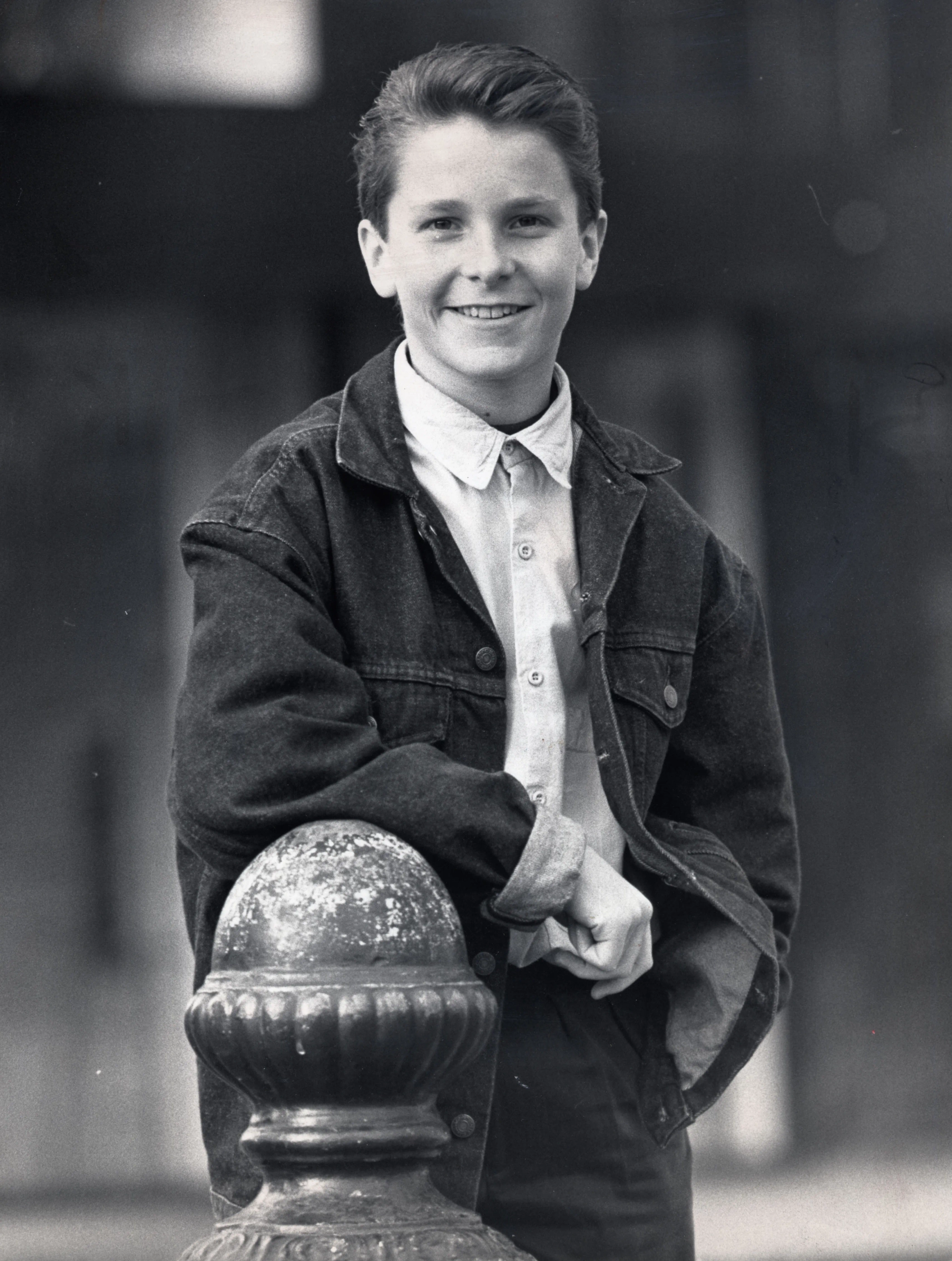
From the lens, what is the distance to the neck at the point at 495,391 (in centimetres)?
190

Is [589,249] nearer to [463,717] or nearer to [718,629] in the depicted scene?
[718,629]

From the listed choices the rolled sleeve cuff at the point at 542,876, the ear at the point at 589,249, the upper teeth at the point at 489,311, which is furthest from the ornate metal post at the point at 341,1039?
the ear at the point at 589,249

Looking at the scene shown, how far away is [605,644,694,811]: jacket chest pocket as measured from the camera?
1.85 meters

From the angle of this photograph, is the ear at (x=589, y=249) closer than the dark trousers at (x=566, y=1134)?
No

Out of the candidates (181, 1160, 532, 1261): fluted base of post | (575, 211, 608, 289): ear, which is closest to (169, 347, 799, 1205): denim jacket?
(575, 211, 608, 289): ear

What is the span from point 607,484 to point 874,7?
1.38 meters

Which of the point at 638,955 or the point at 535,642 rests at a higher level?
the point at 535,642

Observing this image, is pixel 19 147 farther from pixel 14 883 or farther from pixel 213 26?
pixel 14 883

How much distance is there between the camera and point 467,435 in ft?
6.13

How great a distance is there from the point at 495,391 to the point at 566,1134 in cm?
67

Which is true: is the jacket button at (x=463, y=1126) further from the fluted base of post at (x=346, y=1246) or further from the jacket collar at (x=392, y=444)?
the jacket collar at (x=392, y=444)

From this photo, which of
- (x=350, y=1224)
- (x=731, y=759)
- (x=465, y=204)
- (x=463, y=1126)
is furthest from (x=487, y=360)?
(x=350, y=1224)

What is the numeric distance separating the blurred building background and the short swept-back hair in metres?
0.98

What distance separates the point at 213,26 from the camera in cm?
289
